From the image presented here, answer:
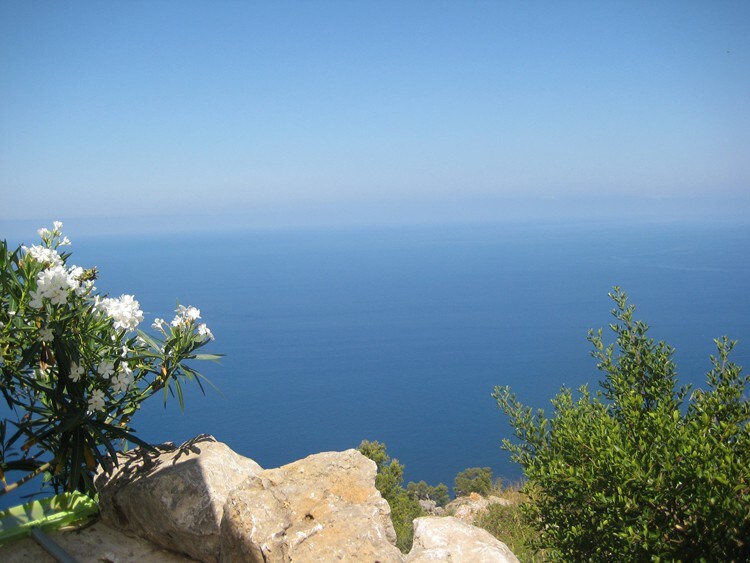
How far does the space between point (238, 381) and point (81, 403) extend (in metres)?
65.4

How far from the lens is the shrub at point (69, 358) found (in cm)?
348

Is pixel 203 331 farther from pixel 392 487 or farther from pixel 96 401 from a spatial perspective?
pixel 392 487

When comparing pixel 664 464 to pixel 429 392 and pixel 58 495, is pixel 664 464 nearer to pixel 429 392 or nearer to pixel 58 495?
pixel 58 495

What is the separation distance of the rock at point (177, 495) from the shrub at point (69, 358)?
0.22 metres

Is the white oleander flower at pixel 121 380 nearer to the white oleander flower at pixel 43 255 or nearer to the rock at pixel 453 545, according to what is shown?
the white oleander flower at pixel 43 255

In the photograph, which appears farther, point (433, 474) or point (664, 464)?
point (433, 474)

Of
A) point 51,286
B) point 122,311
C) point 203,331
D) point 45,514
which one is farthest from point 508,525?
point 51,286

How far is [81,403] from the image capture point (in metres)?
3.73

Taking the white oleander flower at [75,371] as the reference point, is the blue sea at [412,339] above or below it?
below

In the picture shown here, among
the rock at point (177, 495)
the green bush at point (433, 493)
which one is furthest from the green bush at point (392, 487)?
the green bush at point (433, 493)

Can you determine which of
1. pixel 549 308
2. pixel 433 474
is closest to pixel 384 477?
pixel 433 474

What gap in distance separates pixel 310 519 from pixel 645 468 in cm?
198

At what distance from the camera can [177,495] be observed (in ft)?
11.7

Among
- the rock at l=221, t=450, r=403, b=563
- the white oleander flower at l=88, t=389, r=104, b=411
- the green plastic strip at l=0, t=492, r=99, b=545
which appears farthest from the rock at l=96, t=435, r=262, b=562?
the white oleander flower at l=88, t=389, r=104, b=411
